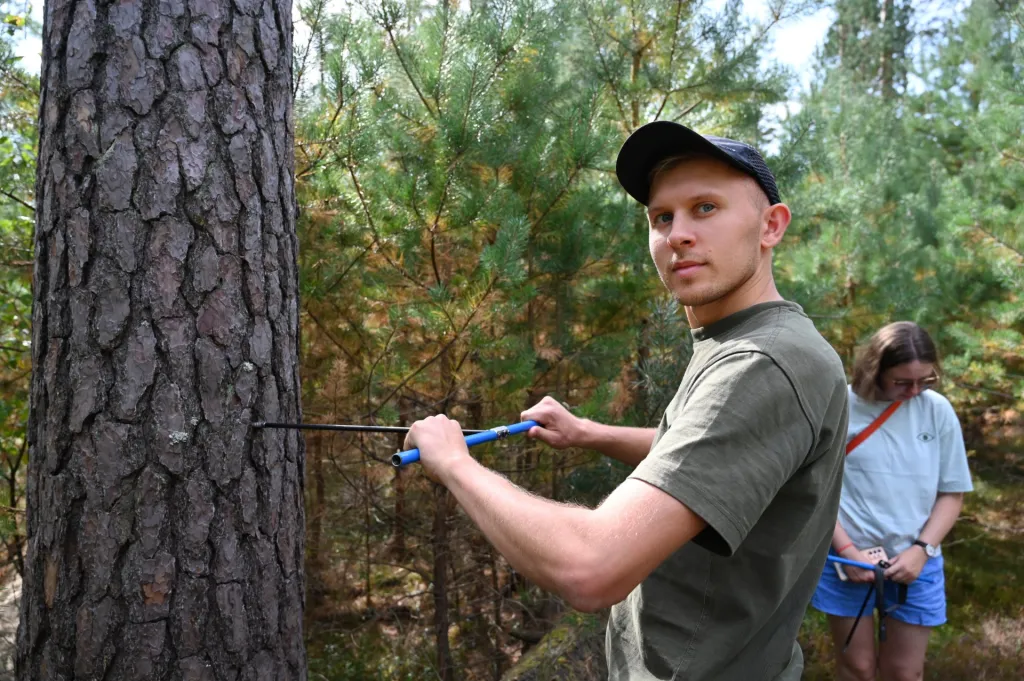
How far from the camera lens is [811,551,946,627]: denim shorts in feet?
10.5

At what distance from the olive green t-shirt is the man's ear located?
167 mm

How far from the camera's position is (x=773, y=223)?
1.64 metres

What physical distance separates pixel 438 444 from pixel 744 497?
0.63 metres

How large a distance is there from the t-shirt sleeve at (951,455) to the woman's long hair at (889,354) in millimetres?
212

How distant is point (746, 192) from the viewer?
158 centimetres

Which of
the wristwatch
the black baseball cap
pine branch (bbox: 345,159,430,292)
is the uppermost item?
pine branch (bbox: 345,159,430,292)

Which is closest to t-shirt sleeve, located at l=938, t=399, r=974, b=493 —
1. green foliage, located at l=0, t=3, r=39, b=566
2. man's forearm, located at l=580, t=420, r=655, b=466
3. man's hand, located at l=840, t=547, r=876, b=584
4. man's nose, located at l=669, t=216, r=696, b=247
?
man's hand, located at l=840, t=547, r=876, b=584

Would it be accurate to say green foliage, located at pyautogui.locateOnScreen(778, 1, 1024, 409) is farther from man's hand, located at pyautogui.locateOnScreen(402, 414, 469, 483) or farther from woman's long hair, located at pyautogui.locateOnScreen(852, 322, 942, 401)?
man's hand, located at pyautogui.locateOnScreen(402, 414, 469, 483)

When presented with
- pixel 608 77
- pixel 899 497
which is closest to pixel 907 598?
pixel 899 497

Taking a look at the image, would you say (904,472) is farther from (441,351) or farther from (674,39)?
(674,39)

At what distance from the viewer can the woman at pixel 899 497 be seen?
3193mm

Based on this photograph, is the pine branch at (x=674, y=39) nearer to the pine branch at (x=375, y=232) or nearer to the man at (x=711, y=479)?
the pine branch at (x=375, y=232)

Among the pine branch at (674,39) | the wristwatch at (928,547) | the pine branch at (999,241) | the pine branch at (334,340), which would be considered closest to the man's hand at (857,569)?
the wristwatch at (928,547)

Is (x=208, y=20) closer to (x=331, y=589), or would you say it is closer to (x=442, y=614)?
(x=442, y=614)
